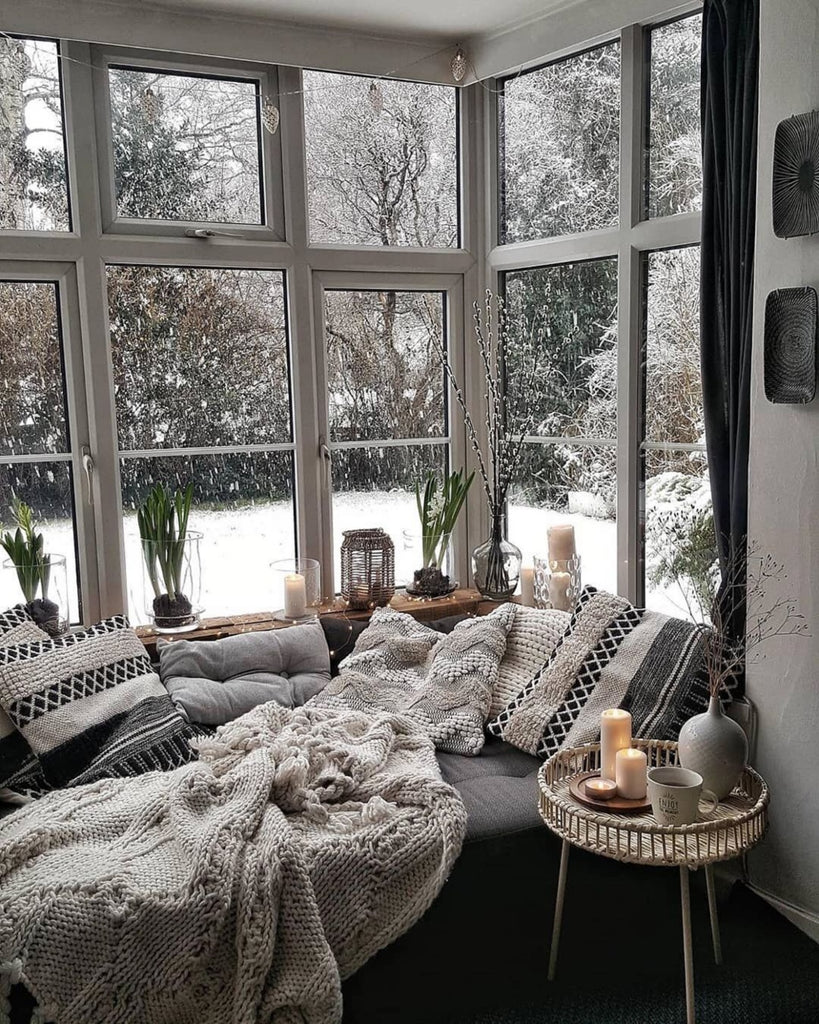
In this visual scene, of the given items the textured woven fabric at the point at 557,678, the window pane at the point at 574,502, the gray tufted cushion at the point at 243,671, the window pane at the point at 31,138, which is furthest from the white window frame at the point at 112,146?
the textured woven fabric at the point at 557,678

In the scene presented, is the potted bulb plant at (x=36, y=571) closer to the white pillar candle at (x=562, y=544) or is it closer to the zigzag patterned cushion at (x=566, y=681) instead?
the zigzag patterned cushion at (x=566, y=681)

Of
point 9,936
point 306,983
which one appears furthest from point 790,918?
point 9,936

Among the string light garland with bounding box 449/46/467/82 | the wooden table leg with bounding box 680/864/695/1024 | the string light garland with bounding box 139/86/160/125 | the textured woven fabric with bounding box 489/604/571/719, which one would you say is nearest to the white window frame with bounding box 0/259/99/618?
the string light garland with bounding box 139/86/160/125

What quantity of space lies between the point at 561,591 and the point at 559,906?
1.17 metres

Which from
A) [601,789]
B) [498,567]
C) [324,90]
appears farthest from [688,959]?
[324,90]

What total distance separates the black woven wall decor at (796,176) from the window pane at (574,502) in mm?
1136

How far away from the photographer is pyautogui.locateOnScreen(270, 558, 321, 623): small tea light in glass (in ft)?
11.0

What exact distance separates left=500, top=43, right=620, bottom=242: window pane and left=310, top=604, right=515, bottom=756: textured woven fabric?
135 cm

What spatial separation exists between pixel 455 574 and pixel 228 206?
1576 millimetres

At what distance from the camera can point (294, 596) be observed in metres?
3.36

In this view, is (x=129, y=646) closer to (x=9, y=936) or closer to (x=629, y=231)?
(x=9, y=936)

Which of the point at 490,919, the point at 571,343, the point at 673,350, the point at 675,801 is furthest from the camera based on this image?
the point at 571,343

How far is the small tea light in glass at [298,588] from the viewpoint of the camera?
11.0 ft

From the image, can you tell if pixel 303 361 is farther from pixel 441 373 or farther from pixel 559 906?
pixel 559 906
